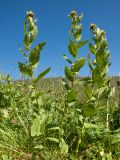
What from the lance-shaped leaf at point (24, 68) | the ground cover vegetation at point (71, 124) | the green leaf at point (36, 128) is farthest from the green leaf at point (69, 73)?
the green leaf at point (36, 128)

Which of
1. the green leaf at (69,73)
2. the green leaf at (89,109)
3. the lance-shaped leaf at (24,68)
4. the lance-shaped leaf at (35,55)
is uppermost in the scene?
the lance-shaped leaf at (35,55)

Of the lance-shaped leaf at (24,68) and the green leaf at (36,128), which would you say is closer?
the green leaf at (36,128)

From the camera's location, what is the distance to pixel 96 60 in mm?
4137

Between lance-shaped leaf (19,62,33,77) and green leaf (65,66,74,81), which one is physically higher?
lance-shaped leaf (19,62,33,77)

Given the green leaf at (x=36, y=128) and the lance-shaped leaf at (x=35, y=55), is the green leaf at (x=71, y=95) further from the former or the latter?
the lance-shaped leaf at (x=35, y=55)

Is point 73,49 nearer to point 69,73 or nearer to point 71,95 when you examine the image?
point 69,73

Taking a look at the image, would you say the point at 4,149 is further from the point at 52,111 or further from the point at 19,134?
the point at 52,111

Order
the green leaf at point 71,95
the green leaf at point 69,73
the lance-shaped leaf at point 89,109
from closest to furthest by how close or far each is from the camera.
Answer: the lance-shaped leaf at point 89,109, the green leaf at point 71,95, the green leaf at point 69,73

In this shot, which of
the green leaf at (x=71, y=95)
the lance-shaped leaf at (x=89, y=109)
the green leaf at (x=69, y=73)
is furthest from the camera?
the green leaf at (x=69, y=73)

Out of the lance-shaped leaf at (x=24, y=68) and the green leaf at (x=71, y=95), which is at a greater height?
the lance-shaped leaf at (x=24, y=68)

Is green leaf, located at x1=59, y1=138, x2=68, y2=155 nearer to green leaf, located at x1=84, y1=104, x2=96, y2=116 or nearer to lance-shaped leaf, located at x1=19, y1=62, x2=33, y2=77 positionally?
green leaf, located at x1=84, y1=104, x2=96, y2=116

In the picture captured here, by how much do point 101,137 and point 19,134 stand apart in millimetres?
1053

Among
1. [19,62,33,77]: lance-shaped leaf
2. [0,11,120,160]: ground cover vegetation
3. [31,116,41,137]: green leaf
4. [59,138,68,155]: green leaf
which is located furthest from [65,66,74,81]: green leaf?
[59,138,68,155]: green leaf

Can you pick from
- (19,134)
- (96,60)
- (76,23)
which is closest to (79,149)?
(19,134)
